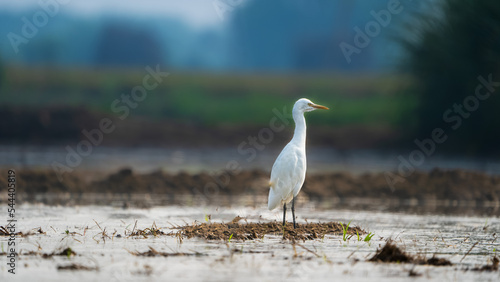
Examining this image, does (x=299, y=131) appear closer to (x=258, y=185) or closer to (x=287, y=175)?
(x=287, y=175)

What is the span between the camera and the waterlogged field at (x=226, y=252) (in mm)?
7520

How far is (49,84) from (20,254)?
136 feet

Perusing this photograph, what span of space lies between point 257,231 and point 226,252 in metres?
1.66

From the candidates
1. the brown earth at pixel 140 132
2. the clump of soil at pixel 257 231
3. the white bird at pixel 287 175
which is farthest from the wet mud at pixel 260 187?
the brown earth at pixel 140 132

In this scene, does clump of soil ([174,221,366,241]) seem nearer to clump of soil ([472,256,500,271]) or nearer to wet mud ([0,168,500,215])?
clump of soil ([472,256,500,271])

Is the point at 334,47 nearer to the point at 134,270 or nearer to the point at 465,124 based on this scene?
the point at 465,124

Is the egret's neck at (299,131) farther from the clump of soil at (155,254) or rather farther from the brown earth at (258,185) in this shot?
the brown earth at (258,185)

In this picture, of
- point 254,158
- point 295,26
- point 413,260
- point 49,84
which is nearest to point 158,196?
point 413,260

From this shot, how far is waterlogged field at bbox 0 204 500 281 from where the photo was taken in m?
7.52

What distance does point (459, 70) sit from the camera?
86.4 ft

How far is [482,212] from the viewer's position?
14375 mm

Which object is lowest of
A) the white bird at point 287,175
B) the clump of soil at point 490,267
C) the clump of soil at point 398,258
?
the clump of soil at point 490,267

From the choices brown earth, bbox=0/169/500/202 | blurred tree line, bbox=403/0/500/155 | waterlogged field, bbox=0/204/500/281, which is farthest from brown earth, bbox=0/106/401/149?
waterlogged field, bbox=0/204/500/281

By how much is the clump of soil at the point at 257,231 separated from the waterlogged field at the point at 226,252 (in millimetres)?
146
